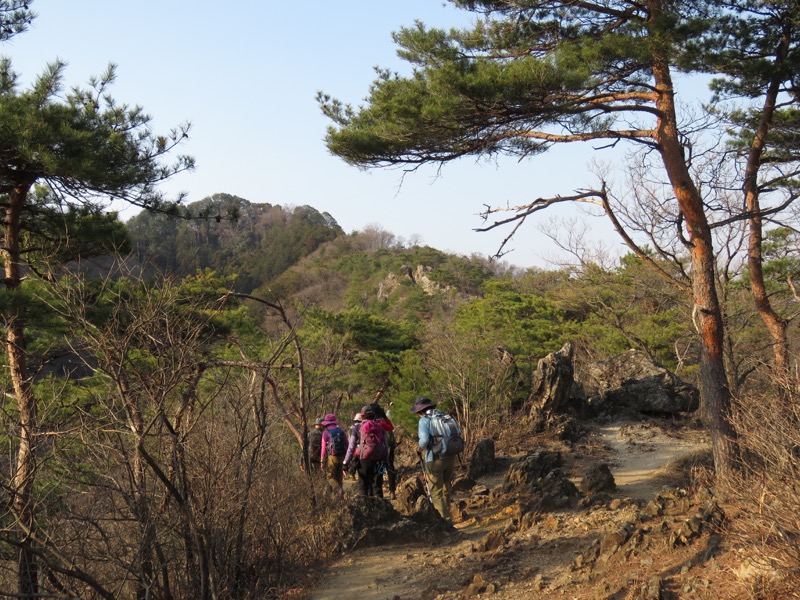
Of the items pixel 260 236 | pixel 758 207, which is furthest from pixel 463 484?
pixel 260 236

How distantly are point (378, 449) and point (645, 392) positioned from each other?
335 inches

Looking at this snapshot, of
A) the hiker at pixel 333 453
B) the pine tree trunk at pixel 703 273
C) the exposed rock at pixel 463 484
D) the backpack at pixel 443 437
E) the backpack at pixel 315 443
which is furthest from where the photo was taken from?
the exposed rock at pixel 463 484

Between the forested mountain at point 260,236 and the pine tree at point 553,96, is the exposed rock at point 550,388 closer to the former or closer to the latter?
the pine tree at point 553,96

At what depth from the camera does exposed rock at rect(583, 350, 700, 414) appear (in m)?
14.8

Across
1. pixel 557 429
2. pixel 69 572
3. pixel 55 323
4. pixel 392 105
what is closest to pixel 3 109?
pixel 55 323

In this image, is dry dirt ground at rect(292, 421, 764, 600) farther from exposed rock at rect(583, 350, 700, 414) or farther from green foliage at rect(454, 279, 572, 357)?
green foliage at rect(454, 279, 572, 357)

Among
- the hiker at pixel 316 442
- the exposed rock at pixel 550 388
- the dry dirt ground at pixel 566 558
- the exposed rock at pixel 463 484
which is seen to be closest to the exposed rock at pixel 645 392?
the exposed rock at pixel 550 388

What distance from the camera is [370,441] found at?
326 inches

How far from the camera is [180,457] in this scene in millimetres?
4758

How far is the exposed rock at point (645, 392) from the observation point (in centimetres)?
1476

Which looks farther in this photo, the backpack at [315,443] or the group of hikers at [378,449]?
the backpack at [315,443]

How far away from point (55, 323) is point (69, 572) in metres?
5.34

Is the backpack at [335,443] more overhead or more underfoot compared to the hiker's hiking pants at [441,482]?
more overhead

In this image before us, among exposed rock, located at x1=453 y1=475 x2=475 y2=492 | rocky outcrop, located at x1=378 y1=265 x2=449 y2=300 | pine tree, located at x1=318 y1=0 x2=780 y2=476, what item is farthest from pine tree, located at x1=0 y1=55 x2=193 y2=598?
A: rocky outcrop, located at x1=378 y1=265 x2=449 y2=300
